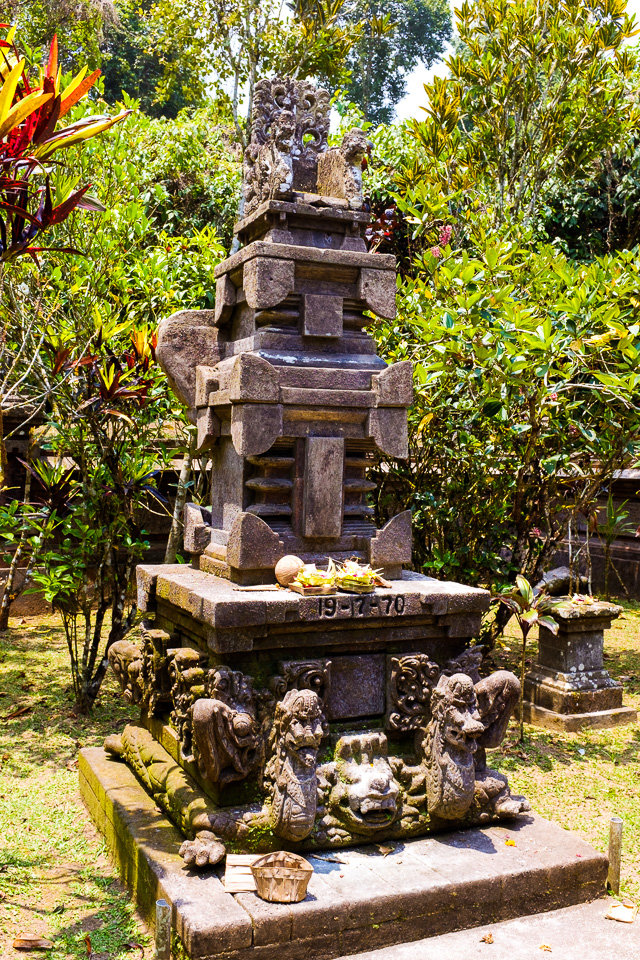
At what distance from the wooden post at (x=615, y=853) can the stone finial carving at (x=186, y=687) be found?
2.31 metres

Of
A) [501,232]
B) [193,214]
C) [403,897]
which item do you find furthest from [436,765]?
[193,214]

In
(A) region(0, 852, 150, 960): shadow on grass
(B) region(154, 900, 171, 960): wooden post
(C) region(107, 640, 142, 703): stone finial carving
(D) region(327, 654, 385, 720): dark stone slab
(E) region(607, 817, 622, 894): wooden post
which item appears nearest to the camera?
(B) region(154, 900, 171, 960): wooden post

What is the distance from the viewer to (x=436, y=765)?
14.7 feet

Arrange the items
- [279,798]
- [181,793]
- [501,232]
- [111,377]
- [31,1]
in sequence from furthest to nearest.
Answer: [31,1]
[501,232]
[111,377]
[181,793]
[279,798]

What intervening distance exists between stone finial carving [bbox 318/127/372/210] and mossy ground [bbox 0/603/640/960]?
13.9 feet

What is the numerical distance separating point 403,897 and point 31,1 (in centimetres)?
1550

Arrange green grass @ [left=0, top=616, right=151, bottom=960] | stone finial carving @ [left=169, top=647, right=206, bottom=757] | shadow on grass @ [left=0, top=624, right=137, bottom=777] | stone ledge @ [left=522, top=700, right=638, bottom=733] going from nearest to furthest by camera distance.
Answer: green grass @ [left=0, top=616, right=151, bottom=960], stone finial carving @ [left=169, top=647, right=206, bottom=757], shadow on grass @ [left=0, top=624, right=137, bottom=777], stone ledge @ [left=522, top=700, right=638, bottom=733]

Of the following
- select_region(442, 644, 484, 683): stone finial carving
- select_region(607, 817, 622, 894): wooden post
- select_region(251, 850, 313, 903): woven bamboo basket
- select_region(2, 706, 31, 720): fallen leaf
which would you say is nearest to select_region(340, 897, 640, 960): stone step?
select_region(607, 817, 622, 894): wooden post

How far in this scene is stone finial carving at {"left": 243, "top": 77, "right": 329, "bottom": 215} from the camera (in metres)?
4.98

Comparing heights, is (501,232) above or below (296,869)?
above

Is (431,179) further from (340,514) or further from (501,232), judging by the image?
(340,514)

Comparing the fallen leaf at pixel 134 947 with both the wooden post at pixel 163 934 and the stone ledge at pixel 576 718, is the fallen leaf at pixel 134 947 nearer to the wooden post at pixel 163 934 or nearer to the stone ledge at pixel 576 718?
the wooden post at pixel 163 934

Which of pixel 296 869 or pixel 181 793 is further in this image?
pixel 181 793

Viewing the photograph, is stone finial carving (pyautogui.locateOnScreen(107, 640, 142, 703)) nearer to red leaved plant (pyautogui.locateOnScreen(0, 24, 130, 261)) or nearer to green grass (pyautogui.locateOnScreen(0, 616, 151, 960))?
green grass (pyautogui.locateOnScreen(0, 616, 151, 960))
